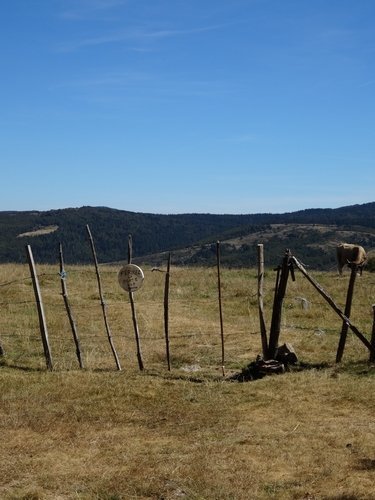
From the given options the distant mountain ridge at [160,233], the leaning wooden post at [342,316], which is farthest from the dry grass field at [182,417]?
the distant mountain ridge at [160,233]

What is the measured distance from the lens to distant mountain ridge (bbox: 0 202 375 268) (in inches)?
3647

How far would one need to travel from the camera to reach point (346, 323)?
13.1 metres

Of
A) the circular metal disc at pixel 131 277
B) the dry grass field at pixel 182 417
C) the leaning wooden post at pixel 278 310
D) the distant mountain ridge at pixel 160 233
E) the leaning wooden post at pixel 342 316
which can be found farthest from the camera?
the distant mountain ridge at pixel 160 233

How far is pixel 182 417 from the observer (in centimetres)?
1005

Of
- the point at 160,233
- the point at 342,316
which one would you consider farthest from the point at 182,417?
the point at 160,233

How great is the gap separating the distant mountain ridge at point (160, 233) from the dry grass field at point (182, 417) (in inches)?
2230

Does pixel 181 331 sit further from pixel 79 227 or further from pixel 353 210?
pixel 353 210

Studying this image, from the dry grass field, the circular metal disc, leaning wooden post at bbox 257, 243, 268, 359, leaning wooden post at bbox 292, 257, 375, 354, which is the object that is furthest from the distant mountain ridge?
the circular metal disc

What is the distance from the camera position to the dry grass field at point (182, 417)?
723 cm

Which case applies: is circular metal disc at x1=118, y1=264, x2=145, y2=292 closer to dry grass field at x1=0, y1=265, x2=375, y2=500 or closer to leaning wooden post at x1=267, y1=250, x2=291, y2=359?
dry grass field at x1=0, y1=265, x2=375, y2=500

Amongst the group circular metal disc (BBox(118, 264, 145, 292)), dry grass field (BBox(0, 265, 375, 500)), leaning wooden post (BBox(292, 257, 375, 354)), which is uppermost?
circular metal disc (BBox(118, 264, 145, 292))

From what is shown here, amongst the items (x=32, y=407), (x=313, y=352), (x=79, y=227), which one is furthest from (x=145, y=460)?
(x=79, y=227)

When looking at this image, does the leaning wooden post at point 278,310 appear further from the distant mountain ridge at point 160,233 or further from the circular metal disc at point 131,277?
the distant mountain ridge at point 160,233

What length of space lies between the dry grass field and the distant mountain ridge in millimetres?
56638
